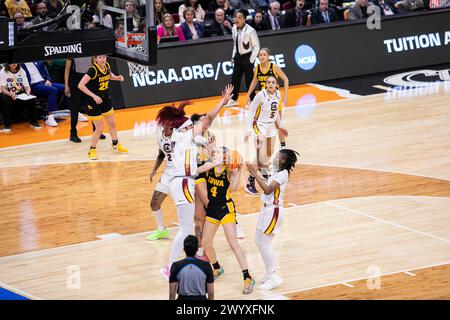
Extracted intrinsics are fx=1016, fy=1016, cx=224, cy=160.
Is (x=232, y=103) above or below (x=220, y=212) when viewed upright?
below

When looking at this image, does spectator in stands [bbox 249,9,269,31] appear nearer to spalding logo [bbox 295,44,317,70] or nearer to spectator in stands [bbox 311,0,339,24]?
spalding logo [bbox 295,44,317,70]

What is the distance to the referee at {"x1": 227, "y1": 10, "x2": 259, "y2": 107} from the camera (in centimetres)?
2083

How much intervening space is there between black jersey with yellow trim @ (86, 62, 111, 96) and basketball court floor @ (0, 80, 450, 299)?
124 centimetres

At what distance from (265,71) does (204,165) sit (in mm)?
5727

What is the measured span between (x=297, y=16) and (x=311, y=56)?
1.05 m

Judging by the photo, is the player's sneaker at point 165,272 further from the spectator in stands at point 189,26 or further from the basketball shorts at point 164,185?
the spectator in stands at point 189,26

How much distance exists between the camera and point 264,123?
1577 centimetres

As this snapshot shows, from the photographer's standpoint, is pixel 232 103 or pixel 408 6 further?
pixel 408 6

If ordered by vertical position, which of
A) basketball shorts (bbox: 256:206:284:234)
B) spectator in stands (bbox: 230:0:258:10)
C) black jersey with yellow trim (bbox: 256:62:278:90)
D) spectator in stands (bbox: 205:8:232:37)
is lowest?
basketball shorts (bbox: 256:206:284:234)

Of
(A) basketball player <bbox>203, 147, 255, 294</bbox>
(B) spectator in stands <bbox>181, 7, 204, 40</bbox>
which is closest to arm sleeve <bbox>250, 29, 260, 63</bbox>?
(B) spectator in stands <bbox>181, 7, 204, 40</bbox>

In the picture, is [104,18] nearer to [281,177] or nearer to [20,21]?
[20,21]

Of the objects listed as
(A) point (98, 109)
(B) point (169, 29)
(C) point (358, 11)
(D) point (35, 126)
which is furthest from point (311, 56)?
(A) point (98, 109)

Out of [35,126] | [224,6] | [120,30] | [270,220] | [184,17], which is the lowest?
[35,126]
